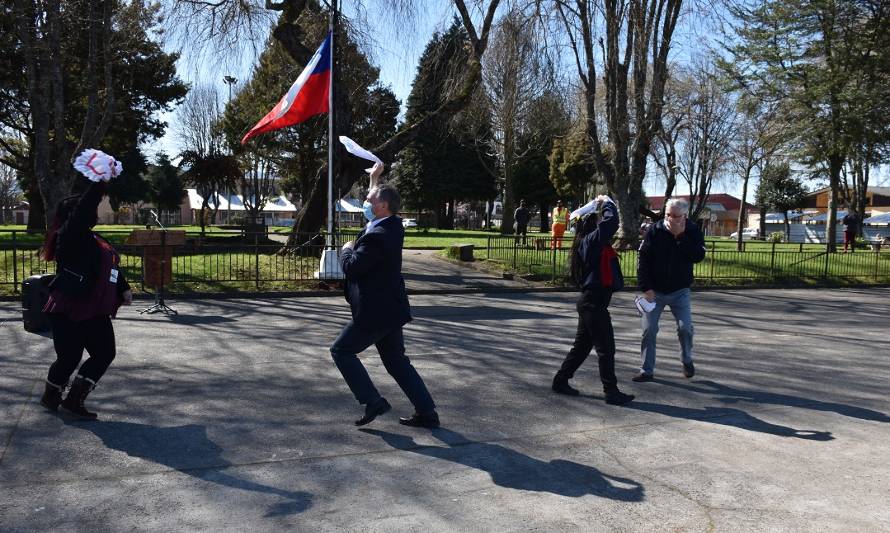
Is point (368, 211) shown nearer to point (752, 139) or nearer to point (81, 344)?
point (81, 344)

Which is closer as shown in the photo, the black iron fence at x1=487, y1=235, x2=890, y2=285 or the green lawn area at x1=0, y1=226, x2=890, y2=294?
the green lawn area at x1=0, y1=226, x2=890, y2=294

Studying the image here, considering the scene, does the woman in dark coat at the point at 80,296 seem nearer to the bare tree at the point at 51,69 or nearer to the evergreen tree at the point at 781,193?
the bare tree at the point at 51,69


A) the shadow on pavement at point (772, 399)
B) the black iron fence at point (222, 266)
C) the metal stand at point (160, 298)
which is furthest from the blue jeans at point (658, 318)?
the black iron fence at point (222, 266)

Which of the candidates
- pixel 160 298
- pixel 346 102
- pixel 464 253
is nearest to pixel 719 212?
pixel 464 253

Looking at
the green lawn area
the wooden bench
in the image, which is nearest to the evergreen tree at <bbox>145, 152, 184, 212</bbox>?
the green lawn area

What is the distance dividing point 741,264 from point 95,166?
18.3 m

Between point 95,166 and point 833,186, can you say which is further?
point 833,186

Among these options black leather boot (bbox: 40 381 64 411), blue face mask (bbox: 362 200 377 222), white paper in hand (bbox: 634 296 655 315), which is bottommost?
black leather boot (bbox: 40 381 64 411)

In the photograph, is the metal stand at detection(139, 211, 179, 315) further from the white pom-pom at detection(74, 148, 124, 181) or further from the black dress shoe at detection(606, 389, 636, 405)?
the black dress shoe at detection(606, 389, 636, 405)

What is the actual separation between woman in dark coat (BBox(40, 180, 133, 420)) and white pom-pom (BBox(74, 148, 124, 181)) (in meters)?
0.07

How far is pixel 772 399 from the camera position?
648cm

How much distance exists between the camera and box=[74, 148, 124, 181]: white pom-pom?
5.14 meters

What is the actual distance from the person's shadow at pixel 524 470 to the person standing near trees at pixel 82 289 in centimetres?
216

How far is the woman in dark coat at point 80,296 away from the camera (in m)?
5.15
